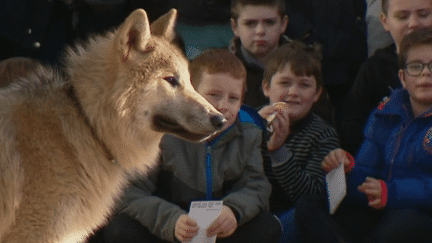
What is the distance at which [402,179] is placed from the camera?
8.16 ft

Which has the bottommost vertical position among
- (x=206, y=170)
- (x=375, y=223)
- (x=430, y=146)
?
(x=375, y=223)

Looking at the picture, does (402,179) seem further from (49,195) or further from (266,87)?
(49,195)

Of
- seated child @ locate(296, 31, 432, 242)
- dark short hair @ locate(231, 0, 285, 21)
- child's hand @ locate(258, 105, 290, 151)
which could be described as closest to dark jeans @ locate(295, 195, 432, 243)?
seated child @ locate(296, 31, 432, 242)

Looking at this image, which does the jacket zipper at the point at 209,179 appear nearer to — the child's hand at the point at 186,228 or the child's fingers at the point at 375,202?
the child's hand at the point at 186,228

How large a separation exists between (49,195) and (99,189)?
0.26 meters

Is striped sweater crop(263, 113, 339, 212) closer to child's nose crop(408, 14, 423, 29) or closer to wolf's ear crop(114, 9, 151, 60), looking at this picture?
child's nose crop(408, 14, 423, 29)

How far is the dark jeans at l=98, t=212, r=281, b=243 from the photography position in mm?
2545

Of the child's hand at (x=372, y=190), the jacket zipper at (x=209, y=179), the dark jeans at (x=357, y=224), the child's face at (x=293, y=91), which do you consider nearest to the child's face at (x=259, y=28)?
the child's face at (x=293, y=91)

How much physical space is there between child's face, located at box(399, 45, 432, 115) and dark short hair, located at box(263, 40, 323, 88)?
25.3 inches

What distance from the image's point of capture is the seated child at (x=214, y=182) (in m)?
2.55

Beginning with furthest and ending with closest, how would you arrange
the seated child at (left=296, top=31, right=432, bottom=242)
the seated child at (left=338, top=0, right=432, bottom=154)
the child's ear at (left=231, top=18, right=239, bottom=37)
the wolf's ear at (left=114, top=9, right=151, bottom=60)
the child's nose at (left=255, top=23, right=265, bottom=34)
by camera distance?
1. the child's ear at (left=231, top=18, right=239, bottom=37)
2. the child's nose at (left=255, top=23, right=265, bottom=34)
3. the seated child at (left=338, top=0, right=432, bottom=154)
4. the seated child at (left=296, top=31, right=432, bottom=242)
5. the wolf's ear at (left=114, top=9, right=151, bottom=60)

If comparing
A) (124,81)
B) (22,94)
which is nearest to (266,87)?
(124,81)

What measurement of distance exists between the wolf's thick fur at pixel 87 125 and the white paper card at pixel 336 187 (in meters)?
0.80

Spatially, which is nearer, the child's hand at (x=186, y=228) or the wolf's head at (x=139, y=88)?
the wolf's head at (x=139, y=88)
